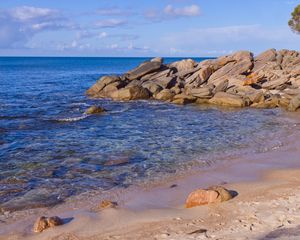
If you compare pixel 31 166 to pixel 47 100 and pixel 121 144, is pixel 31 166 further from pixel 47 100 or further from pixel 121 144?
pixel 47 100

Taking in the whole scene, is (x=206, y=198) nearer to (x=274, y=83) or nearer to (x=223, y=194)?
(x=223, y=194)

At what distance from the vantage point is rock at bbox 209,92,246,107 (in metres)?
31.1

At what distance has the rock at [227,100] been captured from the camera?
31109 mm

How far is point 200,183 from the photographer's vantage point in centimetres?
1233

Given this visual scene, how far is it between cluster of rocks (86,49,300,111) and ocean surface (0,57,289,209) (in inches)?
108

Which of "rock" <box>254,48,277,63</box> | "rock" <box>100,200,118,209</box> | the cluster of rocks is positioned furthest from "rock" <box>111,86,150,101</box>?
"rock" <box>100,200,118,209</box>

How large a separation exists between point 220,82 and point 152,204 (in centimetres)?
2697

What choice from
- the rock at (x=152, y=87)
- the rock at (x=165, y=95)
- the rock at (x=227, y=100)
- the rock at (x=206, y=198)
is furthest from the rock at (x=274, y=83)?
the rock at (x=206, y=198)

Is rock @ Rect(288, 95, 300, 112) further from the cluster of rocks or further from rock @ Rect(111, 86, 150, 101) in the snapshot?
rock @ Rect(111, 86, 150, 101)

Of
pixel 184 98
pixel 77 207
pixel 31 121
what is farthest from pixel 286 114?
pixel 77 207

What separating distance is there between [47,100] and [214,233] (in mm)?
31680

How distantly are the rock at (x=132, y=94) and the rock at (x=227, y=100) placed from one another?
647cm

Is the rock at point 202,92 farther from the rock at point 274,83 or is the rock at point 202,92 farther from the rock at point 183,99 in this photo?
the rock at point 274,83

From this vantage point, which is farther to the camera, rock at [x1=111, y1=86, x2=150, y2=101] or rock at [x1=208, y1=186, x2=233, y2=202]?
rock at [x1=111, y1=86, x2=150, y2=101]
